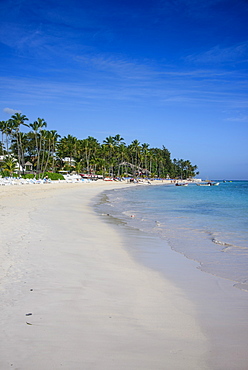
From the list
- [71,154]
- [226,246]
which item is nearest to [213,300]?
[226,246]

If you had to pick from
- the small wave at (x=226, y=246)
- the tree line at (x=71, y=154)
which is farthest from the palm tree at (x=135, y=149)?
the small wave at (x=226, y=246)

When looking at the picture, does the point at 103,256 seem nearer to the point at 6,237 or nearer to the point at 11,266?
the point at 11,266

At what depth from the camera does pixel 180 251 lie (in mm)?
8391

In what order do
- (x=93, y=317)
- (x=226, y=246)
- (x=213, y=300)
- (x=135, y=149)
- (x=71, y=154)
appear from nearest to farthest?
(x=93, y=317)
(x=213, y=300)
(x=226, y=246)
(x=71, y=154)
(x=135, y=149)

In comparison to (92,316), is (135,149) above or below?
above

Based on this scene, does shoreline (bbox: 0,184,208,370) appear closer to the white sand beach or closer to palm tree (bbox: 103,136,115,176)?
the white sand beach

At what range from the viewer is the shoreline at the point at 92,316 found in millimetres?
2961

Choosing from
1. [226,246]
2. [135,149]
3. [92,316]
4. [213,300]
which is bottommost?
[226,246]

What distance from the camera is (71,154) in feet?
308

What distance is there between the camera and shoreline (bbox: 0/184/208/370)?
296cm

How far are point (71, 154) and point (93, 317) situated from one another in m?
91.8

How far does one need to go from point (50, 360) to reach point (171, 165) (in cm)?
15419

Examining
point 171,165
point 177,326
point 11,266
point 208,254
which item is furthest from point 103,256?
point 171,165

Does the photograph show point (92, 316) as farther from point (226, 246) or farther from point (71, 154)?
point (71, 154)
